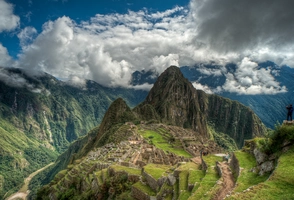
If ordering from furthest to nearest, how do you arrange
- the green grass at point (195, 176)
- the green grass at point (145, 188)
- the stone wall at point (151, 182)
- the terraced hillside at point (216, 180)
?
the stone wall at point (151, 182), the green grass at point (145, 188), the green grass at point (195, 176), the terraced hillside at point (216, 180)

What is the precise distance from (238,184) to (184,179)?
737 cm

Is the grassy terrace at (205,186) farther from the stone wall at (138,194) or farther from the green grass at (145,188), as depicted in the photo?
the stone wall at (138,194)

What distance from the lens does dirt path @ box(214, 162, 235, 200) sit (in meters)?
18.1

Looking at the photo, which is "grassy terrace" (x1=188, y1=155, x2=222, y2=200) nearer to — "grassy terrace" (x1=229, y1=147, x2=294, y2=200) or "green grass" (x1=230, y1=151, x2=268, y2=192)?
"green grass" (x1=230, y1=151, x2=268, y2=192)

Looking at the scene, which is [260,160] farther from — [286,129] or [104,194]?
[104,194]

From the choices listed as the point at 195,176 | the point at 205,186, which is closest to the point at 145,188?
the point at 195,176

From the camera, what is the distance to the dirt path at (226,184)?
18138 mm

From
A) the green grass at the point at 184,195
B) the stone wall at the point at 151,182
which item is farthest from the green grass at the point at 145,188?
the green grass at the point at 184,195

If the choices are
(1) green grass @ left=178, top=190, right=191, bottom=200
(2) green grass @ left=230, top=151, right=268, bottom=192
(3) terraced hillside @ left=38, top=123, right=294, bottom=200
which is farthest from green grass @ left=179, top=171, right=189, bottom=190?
(2) green grass @ left=230, top=151, right=268, bottom=192

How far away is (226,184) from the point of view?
20.2 meters

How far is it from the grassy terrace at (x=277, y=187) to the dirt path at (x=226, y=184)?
3962 millimetres

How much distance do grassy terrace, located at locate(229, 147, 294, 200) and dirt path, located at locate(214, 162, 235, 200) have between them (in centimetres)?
396

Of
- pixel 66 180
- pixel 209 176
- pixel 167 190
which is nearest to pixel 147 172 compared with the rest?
pixel 167 190

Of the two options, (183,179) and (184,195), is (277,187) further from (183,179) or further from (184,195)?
(183,179)
